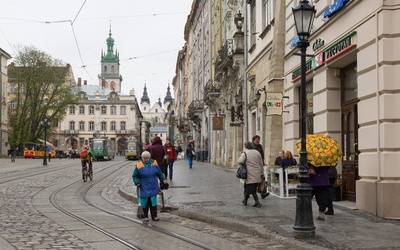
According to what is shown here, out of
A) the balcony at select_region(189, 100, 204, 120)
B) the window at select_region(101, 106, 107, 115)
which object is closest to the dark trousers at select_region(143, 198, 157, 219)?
the balcony at select_region(189, 100, 204, 120)

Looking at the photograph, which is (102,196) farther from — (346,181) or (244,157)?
(346,181)

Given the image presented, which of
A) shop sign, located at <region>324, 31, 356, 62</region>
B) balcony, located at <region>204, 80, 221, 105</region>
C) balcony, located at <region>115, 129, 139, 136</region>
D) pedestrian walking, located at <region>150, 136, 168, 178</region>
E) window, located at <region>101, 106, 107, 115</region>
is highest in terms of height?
window, located at <region>101, 106, 107, 115</region>

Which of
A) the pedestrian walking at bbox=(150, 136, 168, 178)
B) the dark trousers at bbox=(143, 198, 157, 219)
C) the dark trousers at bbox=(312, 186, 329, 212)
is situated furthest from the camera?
the pedestrian walking at bbox=(150, 136, 168, 178)

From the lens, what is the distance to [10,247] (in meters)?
8.10

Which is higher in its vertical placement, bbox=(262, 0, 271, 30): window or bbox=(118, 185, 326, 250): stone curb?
bbox=(262, 0, 271, 30): window

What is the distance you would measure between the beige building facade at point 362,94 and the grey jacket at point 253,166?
7.34ft

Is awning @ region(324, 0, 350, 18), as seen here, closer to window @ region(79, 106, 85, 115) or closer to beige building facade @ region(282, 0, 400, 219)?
beige building facade @ region(282, 0, 400, 219)

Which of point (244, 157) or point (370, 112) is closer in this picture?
point (370, 112)

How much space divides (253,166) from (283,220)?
280cm

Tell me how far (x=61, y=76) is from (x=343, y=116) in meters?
62.5

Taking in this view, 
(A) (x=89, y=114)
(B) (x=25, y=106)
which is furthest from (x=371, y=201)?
(A) (x=89, y=114)

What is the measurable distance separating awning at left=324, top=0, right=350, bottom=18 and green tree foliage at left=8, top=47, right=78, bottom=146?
60723 mm

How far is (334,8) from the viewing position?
520 inches

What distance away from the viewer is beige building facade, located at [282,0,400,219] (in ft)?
35.6
